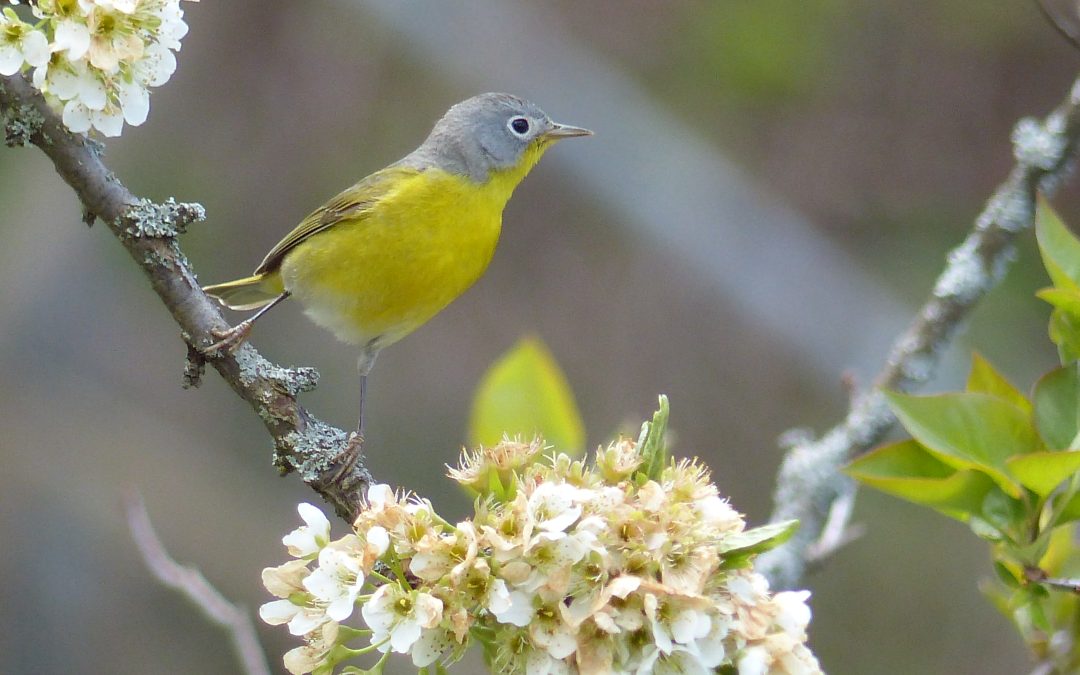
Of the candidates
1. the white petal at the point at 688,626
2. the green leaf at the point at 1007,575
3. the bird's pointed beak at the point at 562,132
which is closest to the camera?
the white petal at the point at 688,626

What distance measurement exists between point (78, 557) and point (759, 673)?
19.1ft

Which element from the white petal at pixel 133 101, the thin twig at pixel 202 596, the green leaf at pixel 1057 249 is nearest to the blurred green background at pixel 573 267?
the thin twig at pixel 202 596

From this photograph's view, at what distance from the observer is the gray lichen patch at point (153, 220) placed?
2088mm

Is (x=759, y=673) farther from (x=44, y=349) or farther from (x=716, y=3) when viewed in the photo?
(x=44, y=349)

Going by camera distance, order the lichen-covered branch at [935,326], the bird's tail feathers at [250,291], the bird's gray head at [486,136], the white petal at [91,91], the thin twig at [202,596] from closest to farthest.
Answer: the white petal at [91,91] → the thin twig at [202,596] → the lichen-covered branch at [935,326] → the bird's tail feathers at [250,291] → the bird's gray head at [486,136]

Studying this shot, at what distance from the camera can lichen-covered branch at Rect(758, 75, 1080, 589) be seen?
9.48 ft

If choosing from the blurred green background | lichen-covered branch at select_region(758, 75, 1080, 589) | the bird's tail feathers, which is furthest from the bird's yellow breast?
the blurred green background

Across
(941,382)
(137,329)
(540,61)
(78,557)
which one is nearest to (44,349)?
(137,329)

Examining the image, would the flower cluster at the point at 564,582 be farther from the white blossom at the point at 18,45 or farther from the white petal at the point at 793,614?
the white blossom at the point at 18,45

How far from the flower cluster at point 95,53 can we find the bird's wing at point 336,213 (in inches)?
71.0

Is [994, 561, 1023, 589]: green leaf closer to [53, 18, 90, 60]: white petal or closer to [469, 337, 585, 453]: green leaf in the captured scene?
[469, 337, 585, 453]: green leaf

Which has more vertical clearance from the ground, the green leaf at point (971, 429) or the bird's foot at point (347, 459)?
the green leaf at point (971, 429)

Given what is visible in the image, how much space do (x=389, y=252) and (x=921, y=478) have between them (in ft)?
6.66

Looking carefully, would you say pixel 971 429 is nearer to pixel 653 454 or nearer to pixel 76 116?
pixel 653 454
